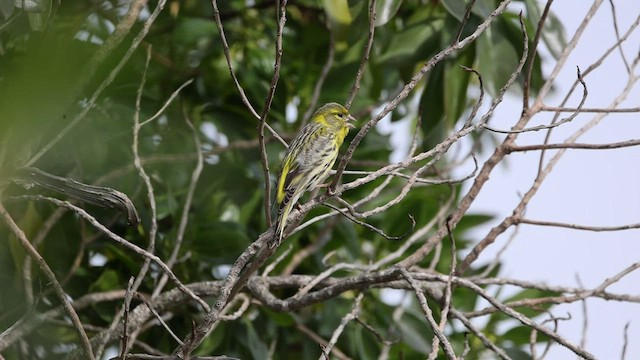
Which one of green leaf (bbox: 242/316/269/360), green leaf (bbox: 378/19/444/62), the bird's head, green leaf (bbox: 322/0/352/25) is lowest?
green leaf (bbox: 242/316/269/360)

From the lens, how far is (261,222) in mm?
4227

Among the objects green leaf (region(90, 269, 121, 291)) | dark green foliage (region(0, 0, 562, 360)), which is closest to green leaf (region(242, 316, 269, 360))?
dark green foliage (region(0, 0, 562, 360))

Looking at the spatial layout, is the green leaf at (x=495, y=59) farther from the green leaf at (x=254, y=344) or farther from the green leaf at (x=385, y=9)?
the green leaf at (x=254, y=344)

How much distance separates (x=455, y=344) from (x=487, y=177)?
1.29 metres

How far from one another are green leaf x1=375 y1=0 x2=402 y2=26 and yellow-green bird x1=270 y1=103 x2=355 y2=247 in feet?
1.35

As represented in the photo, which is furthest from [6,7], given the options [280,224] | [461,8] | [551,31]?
[551,31]

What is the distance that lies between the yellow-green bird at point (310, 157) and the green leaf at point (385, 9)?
410 millimetres

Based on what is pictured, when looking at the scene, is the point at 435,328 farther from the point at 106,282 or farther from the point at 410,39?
the point at 410,39

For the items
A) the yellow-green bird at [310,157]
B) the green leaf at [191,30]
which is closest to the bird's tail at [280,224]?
the yellow-green bird at [310,157]

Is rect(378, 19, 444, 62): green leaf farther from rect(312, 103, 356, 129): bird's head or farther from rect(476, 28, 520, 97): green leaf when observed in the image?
rect(312, 103, 356, 129): bird's head

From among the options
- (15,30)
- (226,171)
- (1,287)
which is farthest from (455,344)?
(15,30)

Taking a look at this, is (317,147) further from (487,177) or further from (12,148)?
(12,148)

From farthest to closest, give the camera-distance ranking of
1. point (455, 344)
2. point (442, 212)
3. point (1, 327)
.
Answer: point (455, 344)
point (442, 212)
point (1, 327)

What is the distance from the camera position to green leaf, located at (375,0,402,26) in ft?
11.2
